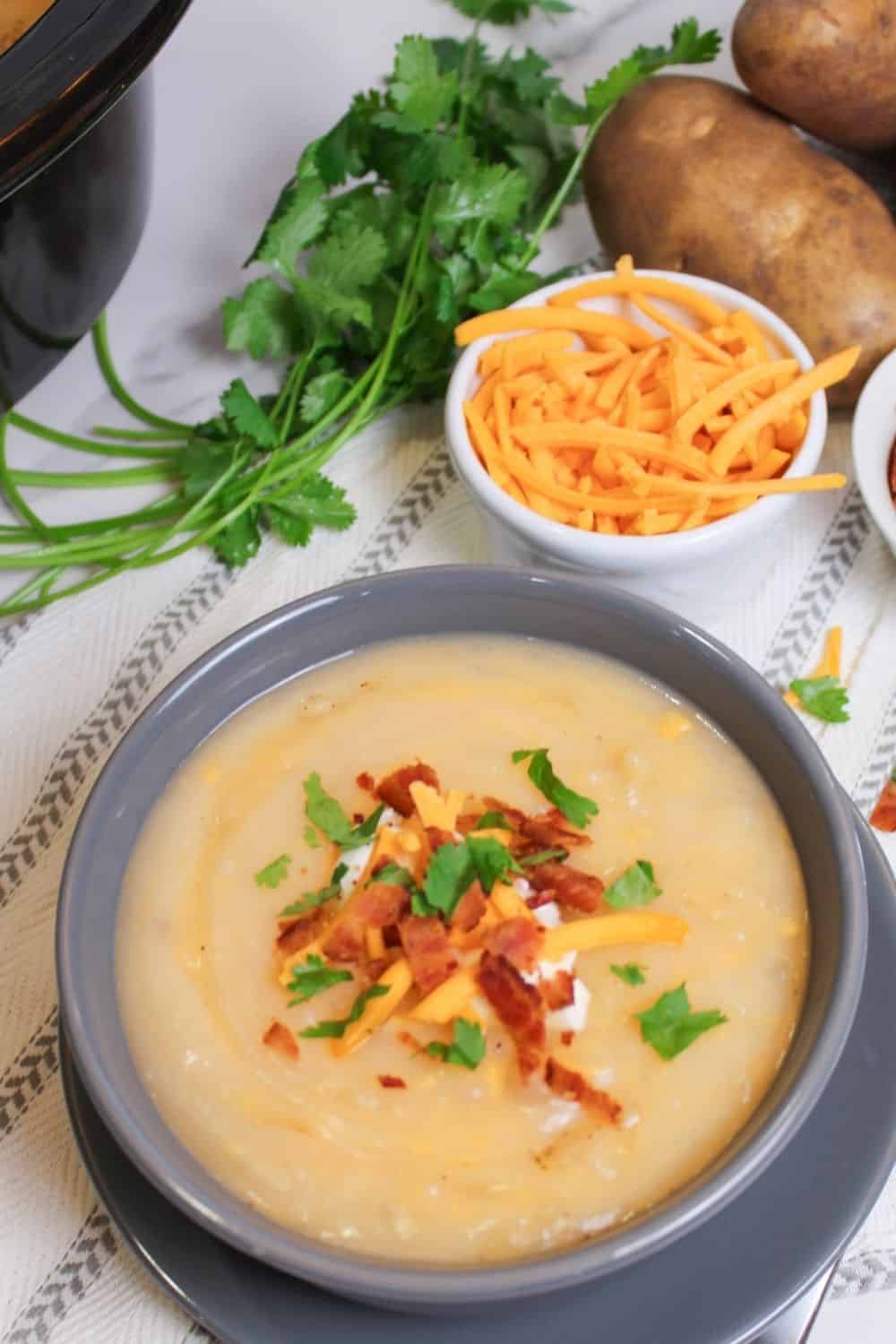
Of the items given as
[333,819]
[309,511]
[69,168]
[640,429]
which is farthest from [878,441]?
[69,168]

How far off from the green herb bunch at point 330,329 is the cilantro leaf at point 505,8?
0.20 m

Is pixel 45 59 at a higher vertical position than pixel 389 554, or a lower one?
higher

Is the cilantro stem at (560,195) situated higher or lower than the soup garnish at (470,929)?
higher

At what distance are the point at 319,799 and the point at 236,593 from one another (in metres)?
0.64

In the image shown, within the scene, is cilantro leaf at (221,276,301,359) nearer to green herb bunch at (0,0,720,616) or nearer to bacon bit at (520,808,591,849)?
green herb bunch at (0,0,720,616)

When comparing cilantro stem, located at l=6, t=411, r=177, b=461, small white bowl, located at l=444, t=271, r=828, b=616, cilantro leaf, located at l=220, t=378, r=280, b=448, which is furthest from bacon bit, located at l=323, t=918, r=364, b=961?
cilantro stem, located at l=6, t=411, r=177, b=461

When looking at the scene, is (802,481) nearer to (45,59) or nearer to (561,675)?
(561,675)

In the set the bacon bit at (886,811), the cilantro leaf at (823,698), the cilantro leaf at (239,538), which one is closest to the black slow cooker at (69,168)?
the cilantro leaf at (239,538)

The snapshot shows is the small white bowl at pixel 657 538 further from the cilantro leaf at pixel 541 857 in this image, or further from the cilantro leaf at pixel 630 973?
the cilantro leaf at pixel 630 973

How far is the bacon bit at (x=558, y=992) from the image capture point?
1419 millimetres

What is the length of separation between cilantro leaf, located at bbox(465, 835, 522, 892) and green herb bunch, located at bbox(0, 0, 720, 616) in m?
0.81

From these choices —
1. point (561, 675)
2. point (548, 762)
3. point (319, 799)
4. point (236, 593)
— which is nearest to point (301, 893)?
point (319, 799)

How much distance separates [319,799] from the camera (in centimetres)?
162

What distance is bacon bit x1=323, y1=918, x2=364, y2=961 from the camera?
1470 millimetres
